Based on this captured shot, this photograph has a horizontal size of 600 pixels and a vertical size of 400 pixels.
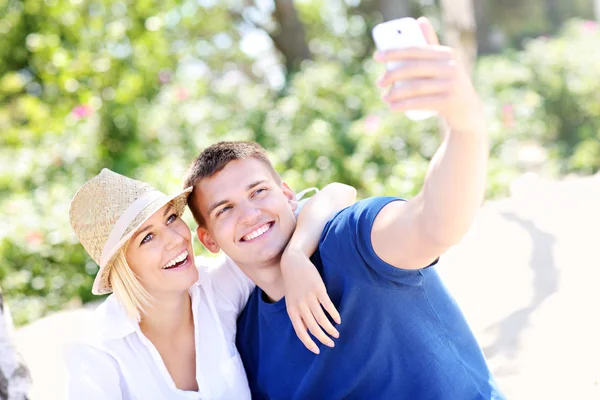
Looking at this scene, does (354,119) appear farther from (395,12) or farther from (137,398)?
(137,398)

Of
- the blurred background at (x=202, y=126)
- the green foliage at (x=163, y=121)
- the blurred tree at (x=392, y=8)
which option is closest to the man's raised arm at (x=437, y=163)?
the blurred background at (x=202, y=126)

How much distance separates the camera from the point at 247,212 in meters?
2.17

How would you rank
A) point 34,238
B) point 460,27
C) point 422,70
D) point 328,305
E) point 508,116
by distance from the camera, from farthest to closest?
1. point 508,116
2. point 460,27
3. point 34,238
4. point 328,305
5. point 422,70

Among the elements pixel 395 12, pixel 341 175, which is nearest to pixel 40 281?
pixel 341 175

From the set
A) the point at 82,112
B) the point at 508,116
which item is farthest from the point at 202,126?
the point at 508,116

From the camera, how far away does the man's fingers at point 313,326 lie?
187 cm

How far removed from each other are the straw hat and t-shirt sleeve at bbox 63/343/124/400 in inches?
9.9

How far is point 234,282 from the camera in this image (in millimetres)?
2578

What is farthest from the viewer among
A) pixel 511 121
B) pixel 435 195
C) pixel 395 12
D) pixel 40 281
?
pixel 395 12

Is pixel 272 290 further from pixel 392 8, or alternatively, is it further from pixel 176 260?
pixel 392 8

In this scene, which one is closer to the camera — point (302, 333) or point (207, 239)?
point (302, 333)

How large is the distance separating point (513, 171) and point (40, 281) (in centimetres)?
417

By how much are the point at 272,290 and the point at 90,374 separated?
66 cm

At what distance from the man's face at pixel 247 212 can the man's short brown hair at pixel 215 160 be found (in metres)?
0.02
